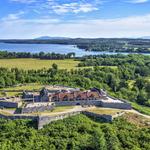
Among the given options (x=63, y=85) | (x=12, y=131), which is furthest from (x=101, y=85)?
(x=12, y=131)

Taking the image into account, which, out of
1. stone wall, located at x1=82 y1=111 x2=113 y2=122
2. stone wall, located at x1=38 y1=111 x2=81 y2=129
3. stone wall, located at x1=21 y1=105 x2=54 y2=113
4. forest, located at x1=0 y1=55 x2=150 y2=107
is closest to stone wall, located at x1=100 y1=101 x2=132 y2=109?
stone wall, located at x1=82 y1=111 x2=113 y2=122

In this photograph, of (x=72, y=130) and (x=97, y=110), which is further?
(x=97, y=110)

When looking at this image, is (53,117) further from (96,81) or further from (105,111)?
(96,81)

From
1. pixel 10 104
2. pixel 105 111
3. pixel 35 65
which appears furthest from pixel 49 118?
pixel 35 65

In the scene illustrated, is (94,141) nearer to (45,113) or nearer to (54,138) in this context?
(54,138)

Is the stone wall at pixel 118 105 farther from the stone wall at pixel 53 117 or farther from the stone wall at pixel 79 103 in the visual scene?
the stone wall at pixel 53 117

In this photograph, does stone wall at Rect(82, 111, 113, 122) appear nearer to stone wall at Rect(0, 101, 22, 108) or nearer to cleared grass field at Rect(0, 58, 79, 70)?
stone wall at Rect(0, 101, 22, 108)

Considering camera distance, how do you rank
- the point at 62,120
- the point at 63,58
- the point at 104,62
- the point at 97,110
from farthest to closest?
the point at 63,58
the point at 104,62
the point at 97,110
the point at 62,120

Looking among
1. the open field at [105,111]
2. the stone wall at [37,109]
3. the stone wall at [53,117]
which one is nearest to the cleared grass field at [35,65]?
the open field at [105,111]

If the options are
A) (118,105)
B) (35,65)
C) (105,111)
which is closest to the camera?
(105,111)
